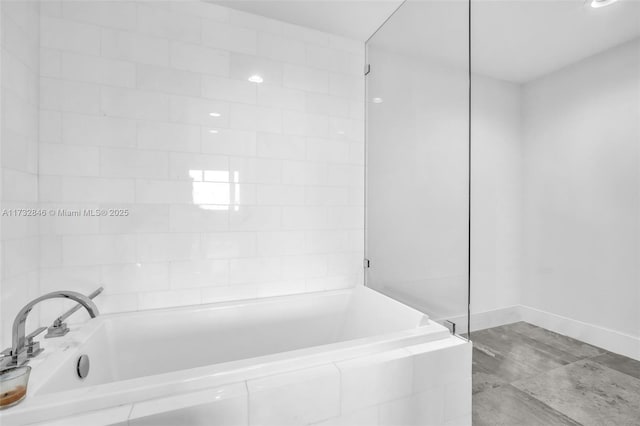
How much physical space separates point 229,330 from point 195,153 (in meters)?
1.13

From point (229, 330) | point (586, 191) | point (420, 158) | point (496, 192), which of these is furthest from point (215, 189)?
point (586, 191)

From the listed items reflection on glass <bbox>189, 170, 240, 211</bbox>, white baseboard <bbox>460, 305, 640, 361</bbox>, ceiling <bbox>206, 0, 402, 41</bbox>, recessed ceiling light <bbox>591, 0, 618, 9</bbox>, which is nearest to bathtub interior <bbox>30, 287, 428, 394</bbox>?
white baseboard <bbox>460, 305, 640, 361</bbox>

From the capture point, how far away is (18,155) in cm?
142

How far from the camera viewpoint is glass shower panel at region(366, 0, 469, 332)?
62.9 inches

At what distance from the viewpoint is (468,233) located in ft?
5.08

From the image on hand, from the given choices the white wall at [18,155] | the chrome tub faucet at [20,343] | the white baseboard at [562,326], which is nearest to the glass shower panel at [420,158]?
the white baseboard at [562,326]

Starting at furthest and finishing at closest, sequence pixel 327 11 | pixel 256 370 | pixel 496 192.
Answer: pixel 327 11
pixel 496 192
pixel 256 370

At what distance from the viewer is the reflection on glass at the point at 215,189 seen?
190 cm

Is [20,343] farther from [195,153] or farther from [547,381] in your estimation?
[547,381]

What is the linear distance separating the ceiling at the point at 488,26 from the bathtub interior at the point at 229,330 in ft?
4.70

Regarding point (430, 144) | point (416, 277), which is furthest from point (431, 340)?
point (430, 144)

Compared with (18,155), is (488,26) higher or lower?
higher

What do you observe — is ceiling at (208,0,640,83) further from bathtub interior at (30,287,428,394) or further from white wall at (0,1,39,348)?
bathtub interior at (30,287,428,394)

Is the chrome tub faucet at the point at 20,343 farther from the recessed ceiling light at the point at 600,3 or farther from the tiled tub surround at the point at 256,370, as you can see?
the recessed ceiling light at the point at 600,3
